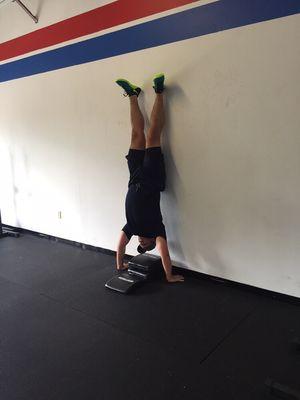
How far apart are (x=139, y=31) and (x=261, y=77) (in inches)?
50.6

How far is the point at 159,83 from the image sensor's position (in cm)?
292

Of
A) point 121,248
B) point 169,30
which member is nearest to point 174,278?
point 121,248

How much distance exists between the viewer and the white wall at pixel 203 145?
248 centimetres

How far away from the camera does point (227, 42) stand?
262cm

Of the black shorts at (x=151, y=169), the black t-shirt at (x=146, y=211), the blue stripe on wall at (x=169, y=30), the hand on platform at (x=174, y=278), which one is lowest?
the hand on platform at (x=174, y=278)

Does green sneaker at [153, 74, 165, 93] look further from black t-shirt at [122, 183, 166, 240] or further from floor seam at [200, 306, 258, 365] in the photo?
floor seam at [200, 306, 258, 365]

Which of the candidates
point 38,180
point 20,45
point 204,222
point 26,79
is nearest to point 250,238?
Result: point 204,222

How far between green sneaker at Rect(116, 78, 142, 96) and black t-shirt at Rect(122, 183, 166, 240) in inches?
34.1

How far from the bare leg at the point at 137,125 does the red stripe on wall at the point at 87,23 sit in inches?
30.8

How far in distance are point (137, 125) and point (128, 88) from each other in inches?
13.5

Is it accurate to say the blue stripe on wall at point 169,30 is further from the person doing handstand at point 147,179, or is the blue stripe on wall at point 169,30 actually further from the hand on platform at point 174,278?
the hand on platform at point 174,278

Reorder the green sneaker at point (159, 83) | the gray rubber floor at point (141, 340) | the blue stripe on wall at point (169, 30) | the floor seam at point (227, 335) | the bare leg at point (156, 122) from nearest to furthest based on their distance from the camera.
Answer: the gray rubber floor at point (141, 340) → the floor seam at point (227, 335) → the blue stripe on wall at point (169, 30) → the green sneaker at point (159, 83) → the bare leg at point (156, 122)

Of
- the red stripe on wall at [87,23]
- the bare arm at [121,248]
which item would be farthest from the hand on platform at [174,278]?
the red stripe on wall at [87,23]

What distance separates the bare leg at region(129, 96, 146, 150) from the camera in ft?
10.4
